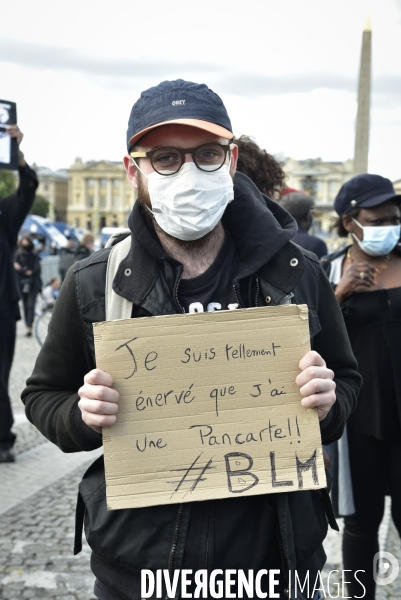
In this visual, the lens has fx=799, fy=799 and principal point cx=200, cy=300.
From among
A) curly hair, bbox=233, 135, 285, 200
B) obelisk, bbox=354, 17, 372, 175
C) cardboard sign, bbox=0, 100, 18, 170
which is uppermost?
obelisk, bbox=354, 17, 372, 175

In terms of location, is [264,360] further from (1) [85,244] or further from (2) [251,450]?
(1) [85,244]

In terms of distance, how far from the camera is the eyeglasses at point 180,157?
2.08m

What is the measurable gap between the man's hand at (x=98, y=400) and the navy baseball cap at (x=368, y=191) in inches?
84.6

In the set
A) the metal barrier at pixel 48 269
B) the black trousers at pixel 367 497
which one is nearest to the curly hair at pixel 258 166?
the black trousers at pixel 367 497

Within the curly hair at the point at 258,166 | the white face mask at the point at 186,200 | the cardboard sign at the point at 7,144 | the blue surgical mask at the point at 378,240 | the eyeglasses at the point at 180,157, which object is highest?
the cardboard sign at the point at 7,144

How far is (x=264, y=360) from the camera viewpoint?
193 centimetres

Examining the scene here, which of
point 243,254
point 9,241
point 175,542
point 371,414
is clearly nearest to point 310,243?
point 371,414

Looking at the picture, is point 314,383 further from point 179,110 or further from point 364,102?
point 364,102

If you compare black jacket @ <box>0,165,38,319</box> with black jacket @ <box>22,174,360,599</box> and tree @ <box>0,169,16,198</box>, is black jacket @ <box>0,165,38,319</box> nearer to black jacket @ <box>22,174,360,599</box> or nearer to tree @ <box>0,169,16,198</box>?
black jacket @ <box>22,174,360,599</box>

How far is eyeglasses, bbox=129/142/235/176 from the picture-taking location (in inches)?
82.1

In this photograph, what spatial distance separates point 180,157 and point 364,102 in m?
16.4

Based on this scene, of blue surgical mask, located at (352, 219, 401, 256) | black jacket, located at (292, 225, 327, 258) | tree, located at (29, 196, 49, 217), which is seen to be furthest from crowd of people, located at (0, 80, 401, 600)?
tree, located at (29, 196, 49, 217)

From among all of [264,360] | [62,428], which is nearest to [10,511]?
[62,428]

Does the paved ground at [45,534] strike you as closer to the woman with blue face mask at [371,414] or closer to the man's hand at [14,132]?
the woman with blue face mask at [371,414]
